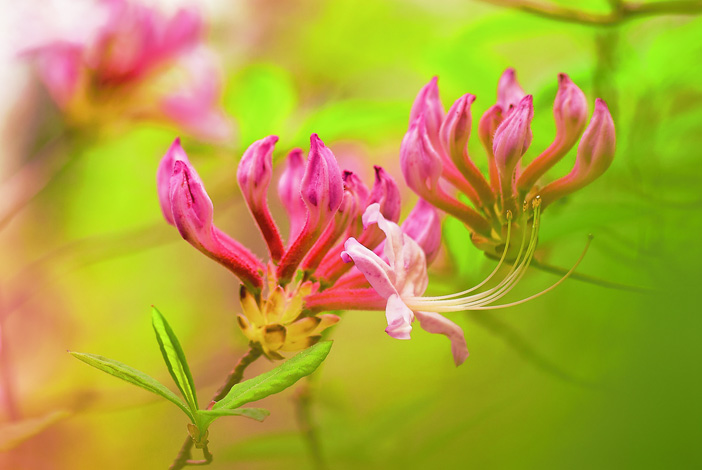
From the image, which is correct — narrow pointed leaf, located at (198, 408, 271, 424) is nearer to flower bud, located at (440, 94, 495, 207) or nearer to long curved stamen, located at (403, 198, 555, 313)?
long curved stamen, located at (403, 198, 555, 313)

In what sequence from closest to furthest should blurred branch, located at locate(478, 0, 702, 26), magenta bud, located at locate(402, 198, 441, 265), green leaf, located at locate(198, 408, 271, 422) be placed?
green leaf, located at locate(198, 408, 271, 422), magenta bud, located at locate(402, 198, 441, 265), blurred branch, located at locate(478, 0, 702, 26)

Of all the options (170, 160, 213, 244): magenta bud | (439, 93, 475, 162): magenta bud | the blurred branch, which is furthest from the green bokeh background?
(170, 160, 213, 244): magenta bud

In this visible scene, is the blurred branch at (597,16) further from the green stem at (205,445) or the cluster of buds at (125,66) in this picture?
the cluster of buds at (125,66)

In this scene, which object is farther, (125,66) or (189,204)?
(125,66)

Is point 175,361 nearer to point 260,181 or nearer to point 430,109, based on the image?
point 260,181

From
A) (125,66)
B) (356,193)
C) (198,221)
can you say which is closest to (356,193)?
(356,193)
